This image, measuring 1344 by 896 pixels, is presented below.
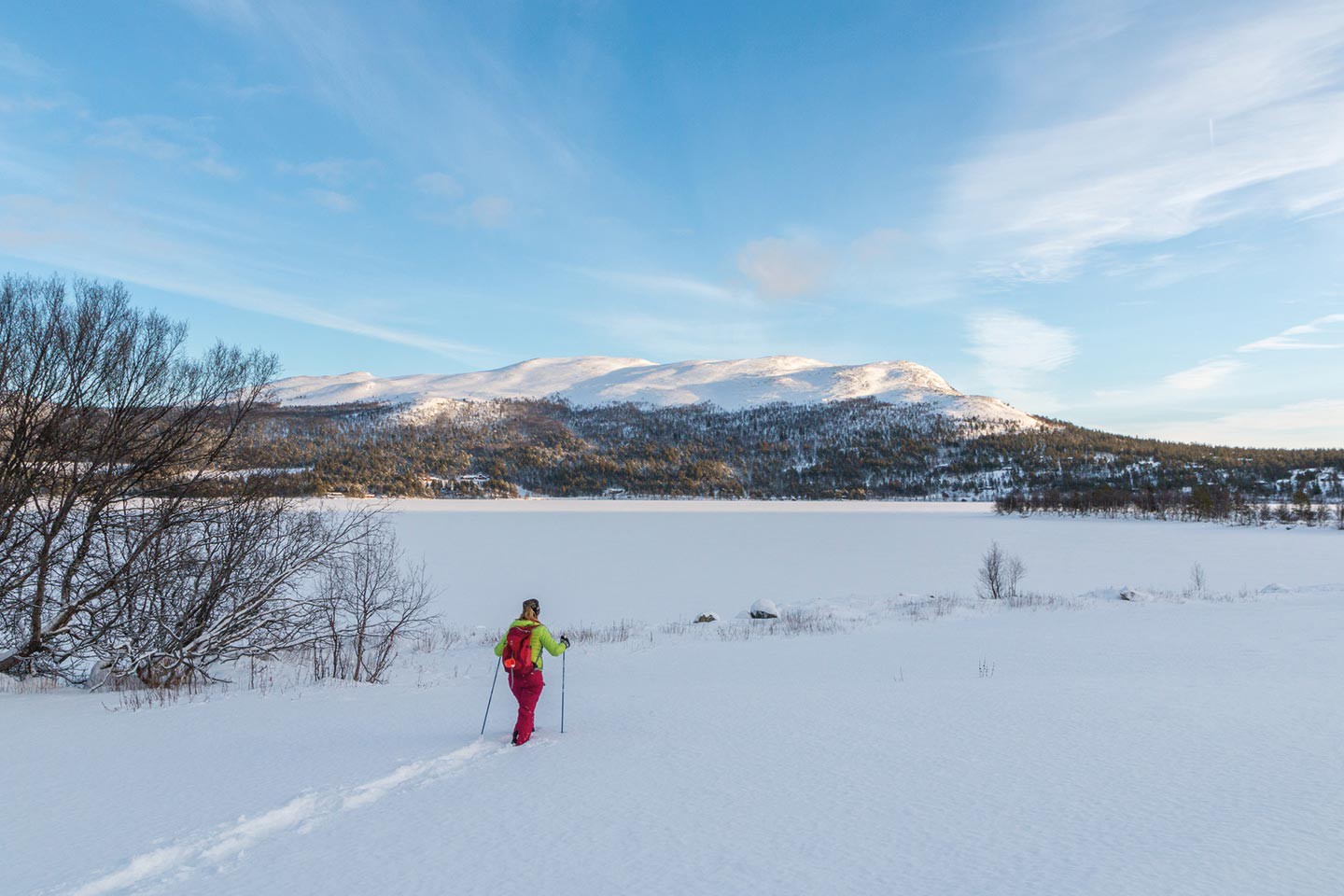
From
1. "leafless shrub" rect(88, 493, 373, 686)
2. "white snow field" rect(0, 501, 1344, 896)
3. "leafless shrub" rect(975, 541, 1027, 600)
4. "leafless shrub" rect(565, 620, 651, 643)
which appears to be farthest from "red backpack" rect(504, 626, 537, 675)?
"leafless shrub" rect(975, 541, 1027, 600)

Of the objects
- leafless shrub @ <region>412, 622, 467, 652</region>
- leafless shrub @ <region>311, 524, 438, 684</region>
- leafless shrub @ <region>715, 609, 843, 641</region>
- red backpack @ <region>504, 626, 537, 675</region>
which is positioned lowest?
leafless shrub @ <region>412, 622, 467, 652</region>

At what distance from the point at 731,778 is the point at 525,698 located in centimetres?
218

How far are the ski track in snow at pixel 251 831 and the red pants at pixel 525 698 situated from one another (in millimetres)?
645

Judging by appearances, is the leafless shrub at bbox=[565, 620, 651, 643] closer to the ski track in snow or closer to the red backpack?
the red backpack

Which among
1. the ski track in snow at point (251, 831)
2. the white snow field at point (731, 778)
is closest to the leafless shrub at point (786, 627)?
the white snow field at point (731, 778)

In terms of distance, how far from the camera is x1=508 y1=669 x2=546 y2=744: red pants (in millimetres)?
6199

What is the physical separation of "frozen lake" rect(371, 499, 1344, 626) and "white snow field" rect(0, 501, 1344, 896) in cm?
1325

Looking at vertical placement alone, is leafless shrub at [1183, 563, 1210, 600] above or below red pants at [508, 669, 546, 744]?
below

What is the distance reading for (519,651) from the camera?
6363 millimetres

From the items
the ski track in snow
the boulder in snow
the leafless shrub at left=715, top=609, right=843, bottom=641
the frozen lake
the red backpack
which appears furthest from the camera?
the frozen lake

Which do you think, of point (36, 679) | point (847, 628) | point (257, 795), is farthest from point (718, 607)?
point (257, 795)


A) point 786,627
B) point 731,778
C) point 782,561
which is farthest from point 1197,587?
point 731,778

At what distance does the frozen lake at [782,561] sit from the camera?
26.1m

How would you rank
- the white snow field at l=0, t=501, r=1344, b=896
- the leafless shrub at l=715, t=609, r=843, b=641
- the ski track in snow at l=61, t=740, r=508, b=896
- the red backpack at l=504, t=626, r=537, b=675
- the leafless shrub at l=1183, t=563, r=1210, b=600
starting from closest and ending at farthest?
the white snow field at l=0, t=501, r=1344, b=896 < the ski track in snow at l=61, t=740, r=508, b=896 < the red backpack at l=504, t=626, r=537, b=675 < the leafless shrub at l=715, t=609, r=843, b=641 < the leafless shrub at l=1183, t=563, r=1210, b=600
